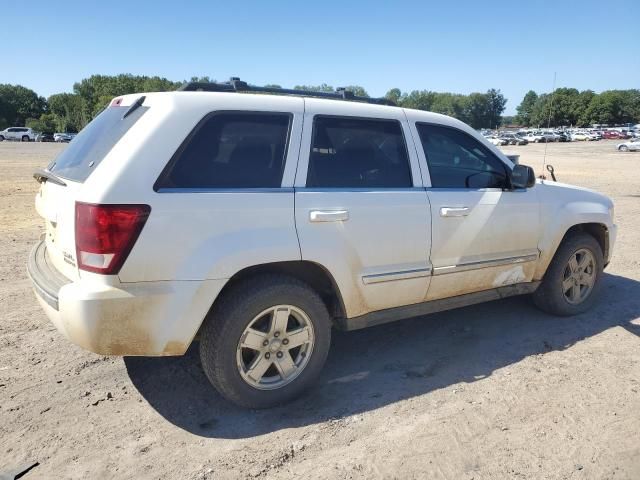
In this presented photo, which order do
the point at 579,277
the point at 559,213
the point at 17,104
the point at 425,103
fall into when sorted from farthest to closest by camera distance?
1. the point at 425,103
2. the point at 17,104
3. the point at 579,277
4. the point at 559,213

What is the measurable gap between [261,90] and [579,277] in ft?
11.7

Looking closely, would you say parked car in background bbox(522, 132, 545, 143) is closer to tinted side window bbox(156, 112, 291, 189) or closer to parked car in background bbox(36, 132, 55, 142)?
parked car in background bbox(36, 132, 55, 142)

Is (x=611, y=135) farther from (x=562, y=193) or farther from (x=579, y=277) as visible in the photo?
(x=562, y=193)

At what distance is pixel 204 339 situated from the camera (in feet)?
9.74

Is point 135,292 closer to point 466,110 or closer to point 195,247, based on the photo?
point 195,247

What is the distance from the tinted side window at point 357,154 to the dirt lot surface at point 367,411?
1.44 metres

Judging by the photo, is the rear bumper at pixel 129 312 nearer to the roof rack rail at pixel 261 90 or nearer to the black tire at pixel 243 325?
the black tire at pixel 243 325

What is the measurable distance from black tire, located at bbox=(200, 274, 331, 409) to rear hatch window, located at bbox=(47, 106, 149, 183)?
3.63ft

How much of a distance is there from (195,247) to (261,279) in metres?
0.50

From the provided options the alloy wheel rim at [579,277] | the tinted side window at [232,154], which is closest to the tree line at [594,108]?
the alloy wheel rim at [579,277]

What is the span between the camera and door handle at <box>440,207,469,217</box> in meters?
3.63

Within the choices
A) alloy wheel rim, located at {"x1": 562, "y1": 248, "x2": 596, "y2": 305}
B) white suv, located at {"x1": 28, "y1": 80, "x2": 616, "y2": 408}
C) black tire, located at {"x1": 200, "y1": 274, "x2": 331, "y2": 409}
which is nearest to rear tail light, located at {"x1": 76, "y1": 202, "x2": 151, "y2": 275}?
white suv, located at {"x1": 28, "y1": 80, "x2": 616, "y2": 408}

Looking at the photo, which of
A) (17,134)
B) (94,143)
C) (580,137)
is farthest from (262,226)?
(580,137)

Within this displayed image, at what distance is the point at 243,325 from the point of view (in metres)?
2.94
